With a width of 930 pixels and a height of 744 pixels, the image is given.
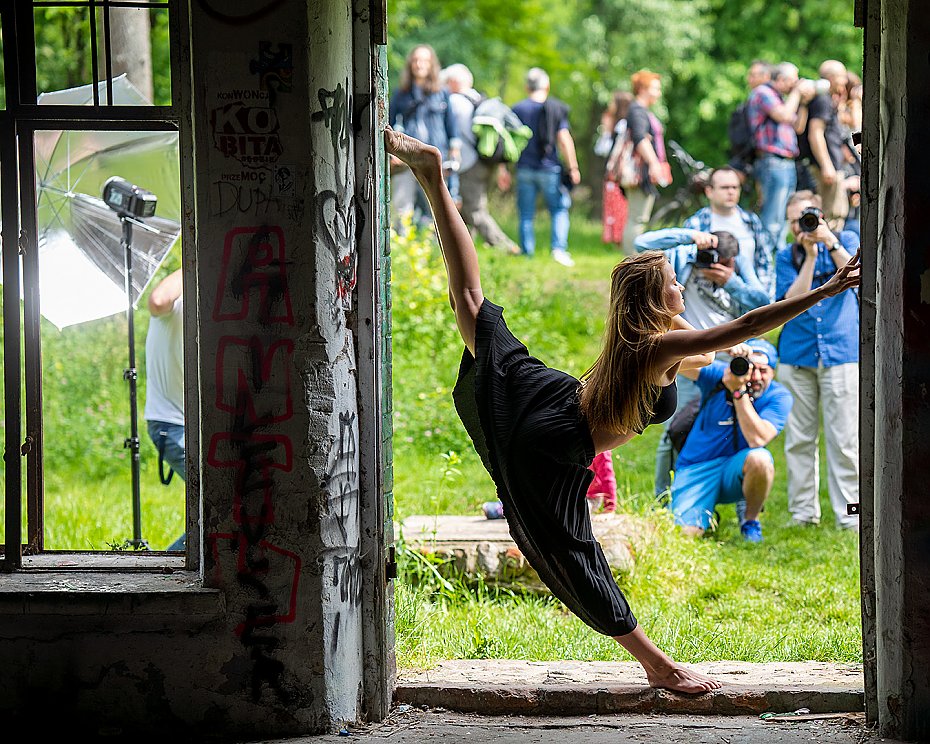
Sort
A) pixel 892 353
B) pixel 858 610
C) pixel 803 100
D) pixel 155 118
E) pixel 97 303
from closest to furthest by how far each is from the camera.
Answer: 1. pixel 892 353
2. pixel 155 118
3. pixel 97 303
4. pixel 858 610
5. pixel 803 100

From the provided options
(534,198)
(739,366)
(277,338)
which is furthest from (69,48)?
(277,338)

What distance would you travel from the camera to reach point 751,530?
706cm

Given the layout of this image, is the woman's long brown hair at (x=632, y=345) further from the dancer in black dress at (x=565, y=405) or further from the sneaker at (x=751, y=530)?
the sneaker at (x=751, y=530)

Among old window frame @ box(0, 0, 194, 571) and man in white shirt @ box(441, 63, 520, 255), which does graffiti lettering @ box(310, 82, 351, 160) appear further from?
man in white shirt @ box(441, 63, 520, 255)

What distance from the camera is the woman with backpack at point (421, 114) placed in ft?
38.5

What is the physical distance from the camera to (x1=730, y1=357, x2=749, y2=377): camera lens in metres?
6.92

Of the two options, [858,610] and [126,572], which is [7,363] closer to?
[126,572]

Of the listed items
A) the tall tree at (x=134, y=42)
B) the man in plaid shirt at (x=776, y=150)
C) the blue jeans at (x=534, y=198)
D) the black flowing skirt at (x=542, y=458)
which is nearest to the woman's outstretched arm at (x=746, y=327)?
the black flowing skirt at (x=542, y=458)

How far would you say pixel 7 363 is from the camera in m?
4.14

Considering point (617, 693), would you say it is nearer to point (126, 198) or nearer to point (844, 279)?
point (844, 279)

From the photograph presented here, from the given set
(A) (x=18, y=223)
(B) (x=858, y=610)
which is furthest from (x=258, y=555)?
(B) (x=858, y=610)

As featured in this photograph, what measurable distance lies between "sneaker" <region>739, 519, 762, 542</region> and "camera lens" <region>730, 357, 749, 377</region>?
96cm

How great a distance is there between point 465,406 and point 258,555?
3.21 ft

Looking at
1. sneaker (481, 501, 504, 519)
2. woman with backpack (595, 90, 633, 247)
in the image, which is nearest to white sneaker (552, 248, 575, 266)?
woman with backpack (595, 90, 633, 247)
